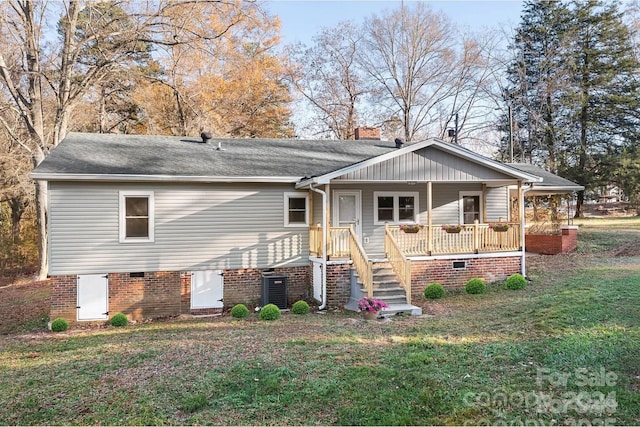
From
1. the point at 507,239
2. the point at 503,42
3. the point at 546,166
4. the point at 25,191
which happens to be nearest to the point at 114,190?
the point at 507,239

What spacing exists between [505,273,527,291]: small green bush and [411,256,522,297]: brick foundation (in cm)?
77

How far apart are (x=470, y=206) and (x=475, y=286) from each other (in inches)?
138

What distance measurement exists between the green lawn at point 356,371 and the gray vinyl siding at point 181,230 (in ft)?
7.79

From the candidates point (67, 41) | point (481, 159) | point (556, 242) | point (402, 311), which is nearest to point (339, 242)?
point (402, 311)

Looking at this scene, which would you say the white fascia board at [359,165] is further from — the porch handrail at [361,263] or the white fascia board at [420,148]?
the porch handrail at [361,263]

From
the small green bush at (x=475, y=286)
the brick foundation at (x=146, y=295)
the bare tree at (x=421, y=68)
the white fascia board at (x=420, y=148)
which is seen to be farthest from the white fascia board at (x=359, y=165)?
the bare tree at (x=421, y=68)

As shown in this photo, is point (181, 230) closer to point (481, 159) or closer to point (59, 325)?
point (59, 325)

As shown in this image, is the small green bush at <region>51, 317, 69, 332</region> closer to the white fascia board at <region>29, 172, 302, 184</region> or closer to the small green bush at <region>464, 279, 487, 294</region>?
the white fascia board at <region>29, 172, 302, 184</region>

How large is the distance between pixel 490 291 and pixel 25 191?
19.6 m

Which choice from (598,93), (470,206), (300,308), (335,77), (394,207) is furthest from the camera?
(335,77)

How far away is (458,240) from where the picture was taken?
12.2m

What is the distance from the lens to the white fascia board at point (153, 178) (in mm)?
10141

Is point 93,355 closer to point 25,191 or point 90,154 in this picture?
point 90,154

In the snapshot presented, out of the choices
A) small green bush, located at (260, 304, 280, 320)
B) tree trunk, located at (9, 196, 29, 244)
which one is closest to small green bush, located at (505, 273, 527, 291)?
small green bush, located at (260, 304, 280, 320)
